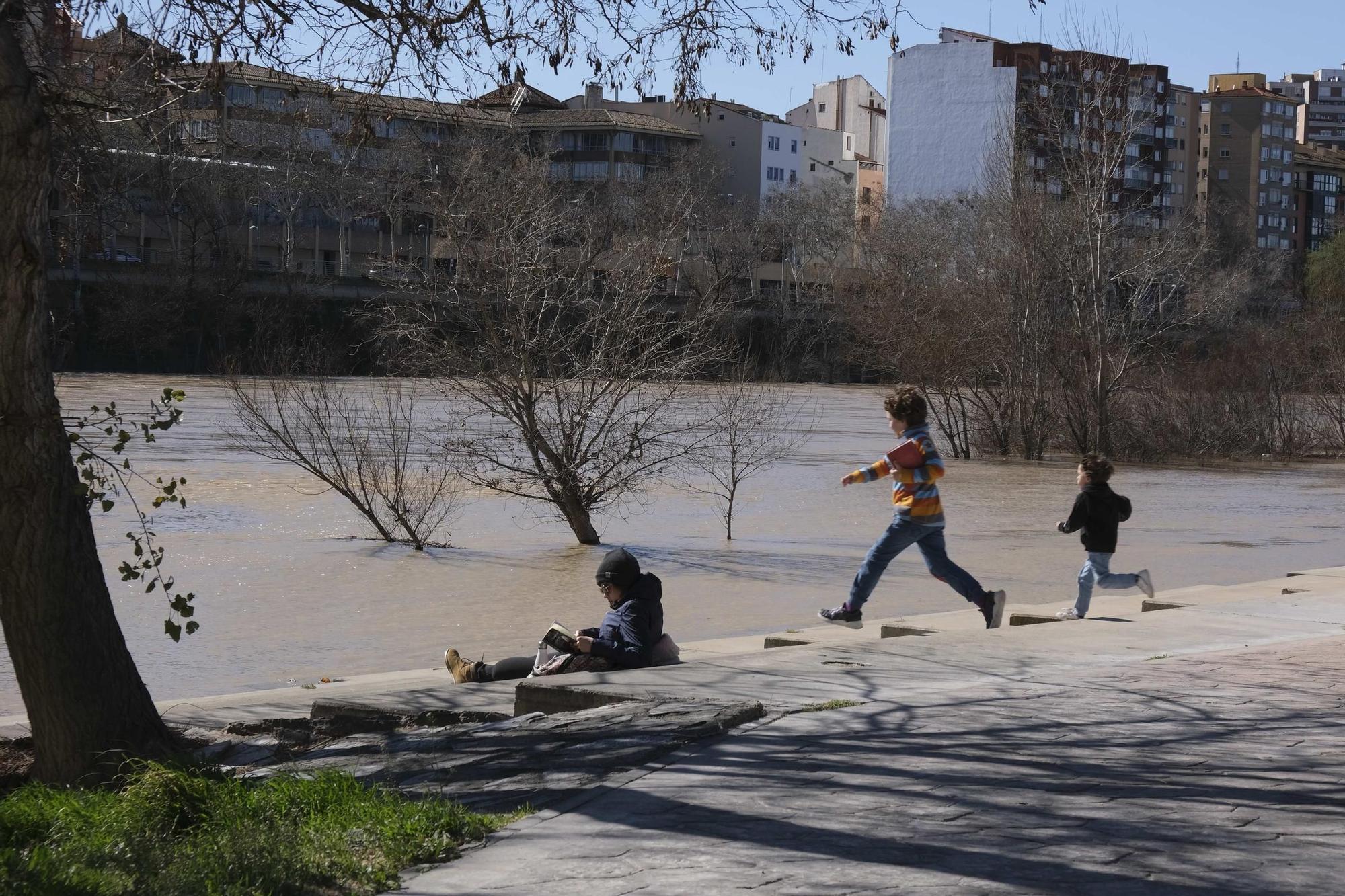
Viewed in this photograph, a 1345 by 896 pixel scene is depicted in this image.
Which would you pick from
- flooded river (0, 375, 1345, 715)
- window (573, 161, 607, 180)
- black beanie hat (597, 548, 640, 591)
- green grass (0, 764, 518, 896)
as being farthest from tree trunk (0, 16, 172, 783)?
window (573, 161, 607, 180)

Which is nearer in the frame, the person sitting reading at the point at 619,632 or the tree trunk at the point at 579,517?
the person sitting reading at the point at 619,632

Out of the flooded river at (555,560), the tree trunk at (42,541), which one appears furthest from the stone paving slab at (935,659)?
the flooded river at (555,560)

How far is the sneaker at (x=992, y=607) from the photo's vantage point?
11.5m

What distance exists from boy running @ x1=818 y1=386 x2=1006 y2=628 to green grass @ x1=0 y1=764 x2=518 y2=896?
588 centimetres

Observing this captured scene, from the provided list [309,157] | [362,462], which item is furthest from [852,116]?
[362,462]

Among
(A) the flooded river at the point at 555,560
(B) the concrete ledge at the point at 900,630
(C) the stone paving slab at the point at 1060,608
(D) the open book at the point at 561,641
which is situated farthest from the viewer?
(A) the flooded river at the point at 555,560

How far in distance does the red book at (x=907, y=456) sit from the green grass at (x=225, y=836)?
5.82m

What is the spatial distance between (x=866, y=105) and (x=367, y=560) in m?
138

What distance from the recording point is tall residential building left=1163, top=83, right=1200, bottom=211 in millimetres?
144625

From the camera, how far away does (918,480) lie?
11.1 meters

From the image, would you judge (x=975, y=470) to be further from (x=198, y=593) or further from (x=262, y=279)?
(x=262, y=279)

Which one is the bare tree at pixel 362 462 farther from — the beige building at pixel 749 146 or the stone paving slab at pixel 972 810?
the beige building at pixel 749 146

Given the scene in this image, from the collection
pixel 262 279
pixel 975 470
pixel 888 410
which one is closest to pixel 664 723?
pixel 888 410

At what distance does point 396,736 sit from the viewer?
7117 millimetres
